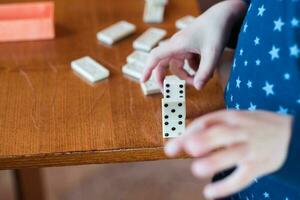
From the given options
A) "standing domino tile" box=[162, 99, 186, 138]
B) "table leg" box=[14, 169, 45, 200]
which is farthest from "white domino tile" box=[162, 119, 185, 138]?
"table leg" box=[14, 169, 45, 200]

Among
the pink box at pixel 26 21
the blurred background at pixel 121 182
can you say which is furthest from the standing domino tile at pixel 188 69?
the blurred background at pixel 121 182

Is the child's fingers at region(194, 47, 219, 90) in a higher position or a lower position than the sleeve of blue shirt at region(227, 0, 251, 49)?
lower

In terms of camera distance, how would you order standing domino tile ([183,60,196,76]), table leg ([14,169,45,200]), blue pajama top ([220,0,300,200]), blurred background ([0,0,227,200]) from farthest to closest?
blurred background ([0,0,227,200]) < table leg ([14,169,45,200]) < standing domino tile ([183,60,196,76]) < blue pajama top ([220,0,300,200])

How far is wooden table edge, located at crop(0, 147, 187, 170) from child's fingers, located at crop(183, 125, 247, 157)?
0.79ft

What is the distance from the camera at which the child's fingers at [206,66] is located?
0.80 m

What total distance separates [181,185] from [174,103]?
2.77 ft

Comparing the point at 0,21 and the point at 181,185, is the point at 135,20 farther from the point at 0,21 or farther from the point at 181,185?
the point at 181,185

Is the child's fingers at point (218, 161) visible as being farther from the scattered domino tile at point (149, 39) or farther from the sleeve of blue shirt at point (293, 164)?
the scattered domino tile at point (149, 39)

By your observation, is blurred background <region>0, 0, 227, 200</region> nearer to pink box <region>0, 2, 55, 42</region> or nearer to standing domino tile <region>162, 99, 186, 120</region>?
pink box <region>0, 2, 55, 42</region>

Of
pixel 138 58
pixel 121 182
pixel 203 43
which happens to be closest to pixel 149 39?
pixel 138 58

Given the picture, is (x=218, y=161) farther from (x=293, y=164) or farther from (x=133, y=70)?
(x=133, y=70)

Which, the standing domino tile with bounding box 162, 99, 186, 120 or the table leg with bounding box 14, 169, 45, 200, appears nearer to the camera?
the standing domino tile with bounding box 162, 99, 186, 120

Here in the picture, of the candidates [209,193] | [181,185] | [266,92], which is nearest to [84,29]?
[266,92]

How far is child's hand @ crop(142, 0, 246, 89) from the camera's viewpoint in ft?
2.64
